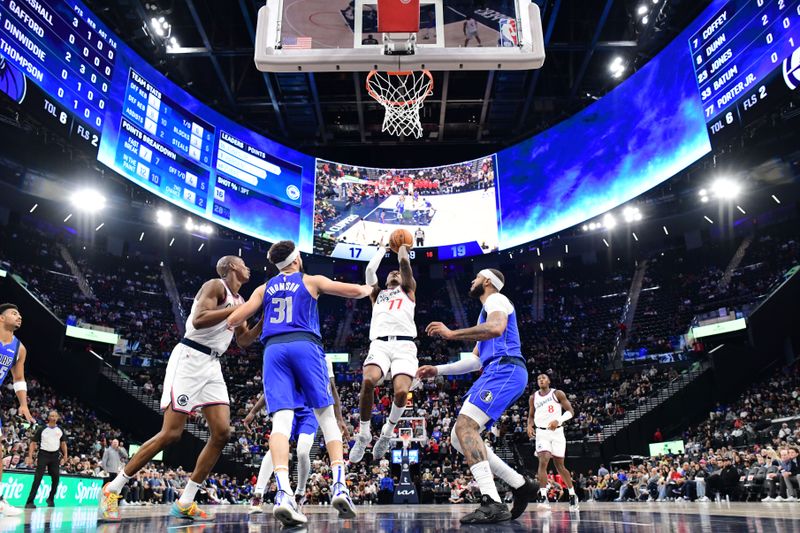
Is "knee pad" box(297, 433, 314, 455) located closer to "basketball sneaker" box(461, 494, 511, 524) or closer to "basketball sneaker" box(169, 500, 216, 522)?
"basketball sneaker" box(169, 500, 216, 522)

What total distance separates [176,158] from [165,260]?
492 inches

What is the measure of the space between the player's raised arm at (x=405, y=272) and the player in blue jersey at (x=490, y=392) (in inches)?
32.7

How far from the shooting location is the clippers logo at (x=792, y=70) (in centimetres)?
1638

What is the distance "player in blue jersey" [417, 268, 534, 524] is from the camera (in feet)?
16.4

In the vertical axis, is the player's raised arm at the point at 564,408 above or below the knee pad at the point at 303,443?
above

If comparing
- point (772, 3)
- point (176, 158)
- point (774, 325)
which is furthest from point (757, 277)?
point (176, 158)

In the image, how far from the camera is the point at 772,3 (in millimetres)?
17188

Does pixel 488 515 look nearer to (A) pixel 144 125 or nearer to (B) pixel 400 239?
(B) pixel 400 239

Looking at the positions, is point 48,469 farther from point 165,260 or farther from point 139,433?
point 165,260

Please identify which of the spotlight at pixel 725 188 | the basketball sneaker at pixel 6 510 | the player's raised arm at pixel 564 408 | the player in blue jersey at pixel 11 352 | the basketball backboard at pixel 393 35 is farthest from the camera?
the spotlight at pixel 725 188

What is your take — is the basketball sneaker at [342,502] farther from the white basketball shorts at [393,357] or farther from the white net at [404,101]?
the white net at [404,101]

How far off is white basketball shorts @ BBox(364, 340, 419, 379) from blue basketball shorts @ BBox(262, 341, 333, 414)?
2.83 metres

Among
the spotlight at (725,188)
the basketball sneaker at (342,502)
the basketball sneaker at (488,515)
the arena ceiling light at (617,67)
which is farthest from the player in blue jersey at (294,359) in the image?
the spotlight at (725,188)

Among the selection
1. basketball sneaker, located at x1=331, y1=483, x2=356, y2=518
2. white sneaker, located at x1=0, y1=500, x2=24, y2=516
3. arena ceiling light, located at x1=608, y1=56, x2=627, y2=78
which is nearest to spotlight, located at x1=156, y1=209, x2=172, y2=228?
arena ceiling light, located at x1=608, y1=56, x2=627, y2=78
